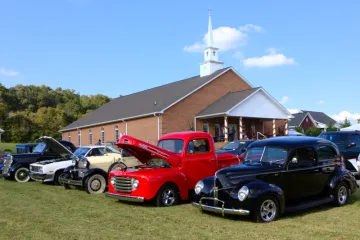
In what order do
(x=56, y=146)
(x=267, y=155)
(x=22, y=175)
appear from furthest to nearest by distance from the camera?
(x=22, y=175) → (x=56, y=146) → (x=267, y=155)

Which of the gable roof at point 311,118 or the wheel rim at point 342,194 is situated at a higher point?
the gable roof at point 311,118

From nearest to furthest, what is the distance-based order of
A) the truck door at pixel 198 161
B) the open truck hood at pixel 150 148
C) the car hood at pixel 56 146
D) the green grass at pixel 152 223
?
1. the green grass at pixel 152 223
2. the open truck hood at pixel 150 148
3. the truck door at pixel 198 161
4. the car hood at pixel 56 146

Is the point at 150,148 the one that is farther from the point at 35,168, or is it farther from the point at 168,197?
the point at 35,168

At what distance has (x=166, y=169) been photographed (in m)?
10.3

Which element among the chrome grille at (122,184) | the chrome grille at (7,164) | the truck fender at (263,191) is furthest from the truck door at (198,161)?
the chrome grille at (7,164)

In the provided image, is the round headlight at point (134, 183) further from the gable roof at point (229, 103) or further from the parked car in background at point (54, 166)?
the gable roof at point (229, 103)

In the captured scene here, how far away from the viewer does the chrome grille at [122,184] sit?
10029 millimetres

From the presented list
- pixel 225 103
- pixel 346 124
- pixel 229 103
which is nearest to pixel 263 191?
pixel 229 103

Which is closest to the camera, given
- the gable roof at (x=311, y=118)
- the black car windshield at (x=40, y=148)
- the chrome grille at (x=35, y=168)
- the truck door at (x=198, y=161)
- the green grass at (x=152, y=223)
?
the green grass at (x=152, y=223)

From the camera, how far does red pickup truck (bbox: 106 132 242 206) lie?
9.80m

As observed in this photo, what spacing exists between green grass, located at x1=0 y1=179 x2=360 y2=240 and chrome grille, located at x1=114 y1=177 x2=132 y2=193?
0.44 m

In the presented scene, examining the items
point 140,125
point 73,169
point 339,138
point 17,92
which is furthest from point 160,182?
point 17,92

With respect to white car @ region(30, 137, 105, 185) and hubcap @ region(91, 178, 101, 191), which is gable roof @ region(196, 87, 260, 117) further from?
hubcap @ region(91, 178, 101, 191)

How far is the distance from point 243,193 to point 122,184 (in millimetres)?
3775
